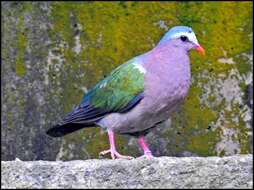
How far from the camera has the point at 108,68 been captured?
574 cm

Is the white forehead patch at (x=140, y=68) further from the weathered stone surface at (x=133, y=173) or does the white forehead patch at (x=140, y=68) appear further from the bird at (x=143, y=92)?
the weathered stone surface at (x=133, y=173)

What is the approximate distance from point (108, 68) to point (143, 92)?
4.14ft

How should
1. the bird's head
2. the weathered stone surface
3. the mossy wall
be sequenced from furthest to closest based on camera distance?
the mossy wall < the bird's head < the weathered stone surface

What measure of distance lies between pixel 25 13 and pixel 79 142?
855mm

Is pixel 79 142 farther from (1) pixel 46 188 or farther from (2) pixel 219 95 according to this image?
(1) pixel 46 188

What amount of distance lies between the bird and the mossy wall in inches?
41.1

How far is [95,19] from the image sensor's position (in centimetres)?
579

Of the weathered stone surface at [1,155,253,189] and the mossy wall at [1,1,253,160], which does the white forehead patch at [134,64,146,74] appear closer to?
the weathered stone surface at [1,155,253,189]

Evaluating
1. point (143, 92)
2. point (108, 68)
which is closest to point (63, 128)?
point (143, 92)

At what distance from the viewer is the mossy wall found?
576cm

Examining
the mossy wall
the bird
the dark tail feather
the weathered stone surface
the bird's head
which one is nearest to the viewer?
the weathered stone surface

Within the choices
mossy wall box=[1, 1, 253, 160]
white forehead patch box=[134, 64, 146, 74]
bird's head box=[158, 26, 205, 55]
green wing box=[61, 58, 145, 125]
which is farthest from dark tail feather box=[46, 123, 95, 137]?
mossy wall box=[1, 1, 253, 160]

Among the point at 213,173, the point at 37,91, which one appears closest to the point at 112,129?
the point at 213,173

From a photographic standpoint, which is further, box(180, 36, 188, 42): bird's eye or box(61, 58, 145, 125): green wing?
box(180, 36, 188, 42): bird's eye
